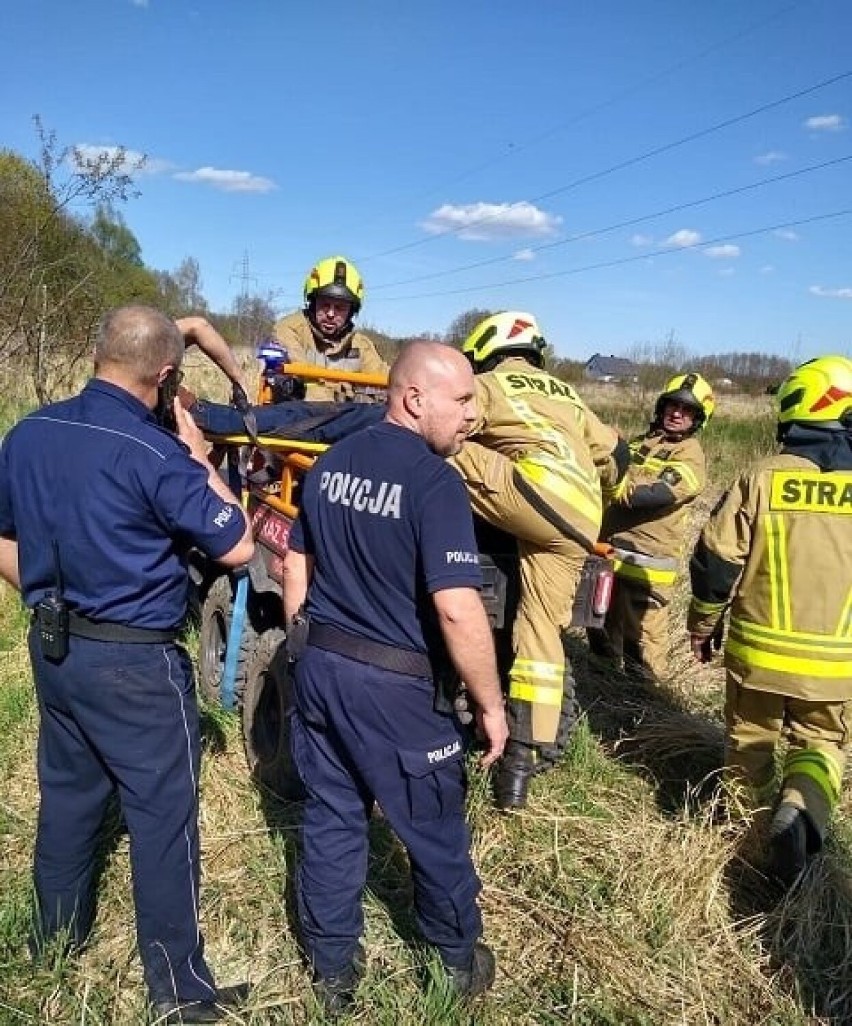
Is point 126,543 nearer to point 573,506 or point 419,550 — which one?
point 419,550

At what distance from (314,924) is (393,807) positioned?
48 cm

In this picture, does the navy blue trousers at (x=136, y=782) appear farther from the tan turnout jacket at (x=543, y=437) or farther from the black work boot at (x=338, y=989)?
the tan turnout jacket at (x=543, y=437)

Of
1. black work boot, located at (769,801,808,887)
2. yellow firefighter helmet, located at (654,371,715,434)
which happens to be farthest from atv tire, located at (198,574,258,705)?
yellow firefighter helmet, located at (654,371,715,434)

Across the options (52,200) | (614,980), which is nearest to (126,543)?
(614,980)

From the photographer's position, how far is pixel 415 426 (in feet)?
7.95

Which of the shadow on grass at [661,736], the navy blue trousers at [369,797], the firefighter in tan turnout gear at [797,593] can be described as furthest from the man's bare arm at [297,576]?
the shadow on grass at [661,736]

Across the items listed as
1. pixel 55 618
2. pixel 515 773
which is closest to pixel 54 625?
pixel 55 618

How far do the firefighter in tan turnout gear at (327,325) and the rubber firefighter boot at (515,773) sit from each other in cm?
263

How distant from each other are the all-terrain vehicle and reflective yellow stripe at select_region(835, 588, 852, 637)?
0.96 meters

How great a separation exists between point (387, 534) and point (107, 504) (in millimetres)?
749

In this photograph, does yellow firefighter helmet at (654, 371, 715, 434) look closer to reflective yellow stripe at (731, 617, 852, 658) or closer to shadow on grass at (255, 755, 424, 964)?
reflective yellow stripe at (731, 617, 852, 658)

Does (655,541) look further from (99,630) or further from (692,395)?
(99,630)

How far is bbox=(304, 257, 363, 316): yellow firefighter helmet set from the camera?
5270 mm

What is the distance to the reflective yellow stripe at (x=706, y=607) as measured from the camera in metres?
3.46
